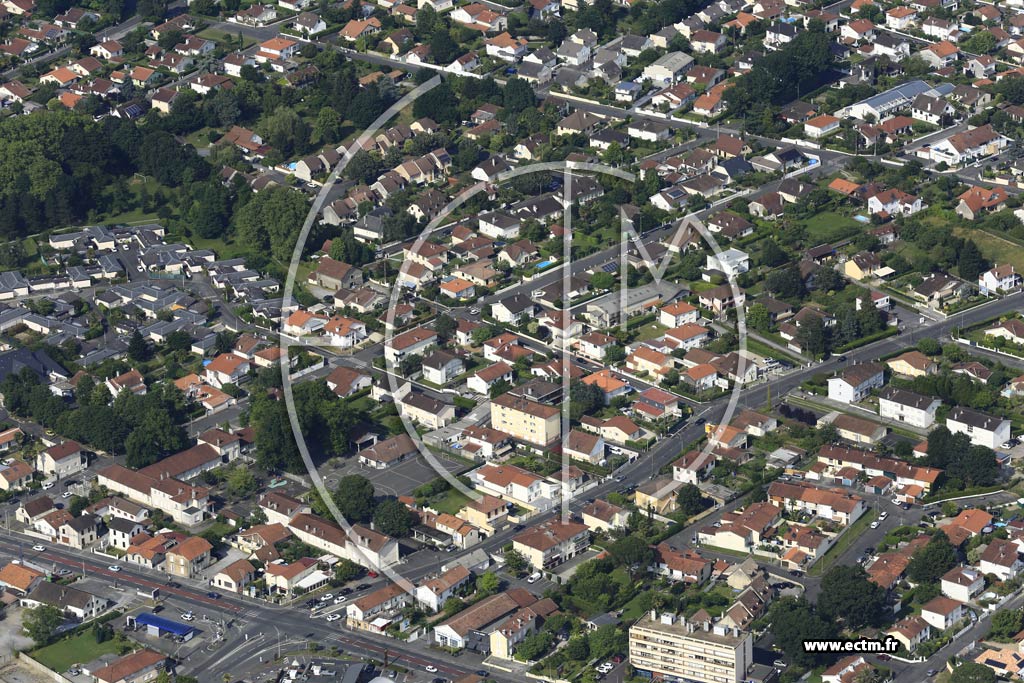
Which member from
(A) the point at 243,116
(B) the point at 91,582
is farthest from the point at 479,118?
(B) the point at 91,582

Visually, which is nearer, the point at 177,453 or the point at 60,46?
the point at 177,453

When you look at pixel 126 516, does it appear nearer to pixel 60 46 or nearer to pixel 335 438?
pixel 335 438

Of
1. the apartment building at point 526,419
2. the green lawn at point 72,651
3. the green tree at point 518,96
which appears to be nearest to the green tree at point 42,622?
the green lawn at point 72,651

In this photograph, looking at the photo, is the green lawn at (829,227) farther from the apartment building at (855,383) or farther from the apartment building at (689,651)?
the apartment building at (689,651)

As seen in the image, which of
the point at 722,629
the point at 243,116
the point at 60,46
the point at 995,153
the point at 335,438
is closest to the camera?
the point at 722,629

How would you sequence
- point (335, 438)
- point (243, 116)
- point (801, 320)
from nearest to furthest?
point (335, 438) → point (801, 320) → point (243, 116)

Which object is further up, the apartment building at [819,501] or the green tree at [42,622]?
the green tree at [42,622]

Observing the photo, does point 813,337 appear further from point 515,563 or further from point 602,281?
point 515,563
